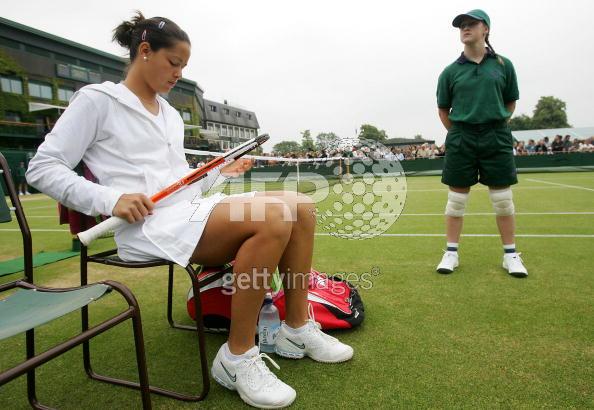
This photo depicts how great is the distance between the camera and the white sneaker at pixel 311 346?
1856 millimetres

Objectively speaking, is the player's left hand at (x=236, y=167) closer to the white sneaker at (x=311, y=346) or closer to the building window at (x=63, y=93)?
the white sneaker at (x=311, y=346)

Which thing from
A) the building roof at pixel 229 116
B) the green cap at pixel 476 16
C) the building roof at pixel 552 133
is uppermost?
the building roof at pixel 229 116

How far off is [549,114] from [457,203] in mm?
84203

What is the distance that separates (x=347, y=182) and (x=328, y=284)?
0.86 meters

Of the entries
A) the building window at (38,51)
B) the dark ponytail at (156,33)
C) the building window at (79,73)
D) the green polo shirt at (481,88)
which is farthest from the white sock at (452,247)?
the building window at (79,73)

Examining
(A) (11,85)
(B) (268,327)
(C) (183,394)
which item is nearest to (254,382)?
(C) (183,394)

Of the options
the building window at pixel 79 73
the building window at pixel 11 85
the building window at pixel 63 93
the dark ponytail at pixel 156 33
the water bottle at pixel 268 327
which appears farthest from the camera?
the building window at pixel 79 73

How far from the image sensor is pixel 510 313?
2.31 m

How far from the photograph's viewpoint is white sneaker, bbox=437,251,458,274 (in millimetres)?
3148

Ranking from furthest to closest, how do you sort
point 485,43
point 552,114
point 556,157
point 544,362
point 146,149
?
point 552,114, point 556,157, point 485,43, point 544,362, point 146,149

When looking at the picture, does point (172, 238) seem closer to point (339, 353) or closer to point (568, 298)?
point (339, 353)

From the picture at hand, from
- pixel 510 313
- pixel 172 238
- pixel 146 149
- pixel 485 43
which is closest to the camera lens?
pixel 172 238

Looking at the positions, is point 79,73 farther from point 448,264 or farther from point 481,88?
point 448,264

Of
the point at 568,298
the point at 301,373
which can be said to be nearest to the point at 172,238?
the point at 301,373
